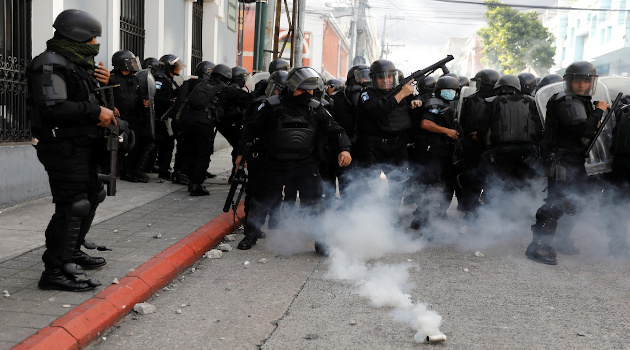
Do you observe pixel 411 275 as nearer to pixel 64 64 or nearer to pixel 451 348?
pixel 451 348

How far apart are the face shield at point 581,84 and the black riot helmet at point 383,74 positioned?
1.65 meters

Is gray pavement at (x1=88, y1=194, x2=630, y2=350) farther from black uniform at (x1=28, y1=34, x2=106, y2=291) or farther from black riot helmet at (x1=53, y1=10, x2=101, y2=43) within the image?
black riot helmet at (x1=53, y1=10, x2=101, y2=43)

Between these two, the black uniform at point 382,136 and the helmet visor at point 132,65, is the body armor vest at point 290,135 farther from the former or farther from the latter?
the helmet visor at point 132,65

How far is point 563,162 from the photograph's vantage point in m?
5.98

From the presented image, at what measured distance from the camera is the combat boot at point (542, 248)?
5895mm

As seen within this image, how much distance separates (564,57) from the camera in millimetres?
51906

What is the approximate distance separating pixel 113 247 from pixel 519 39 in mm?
47395

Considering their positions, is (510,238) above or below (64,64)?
below

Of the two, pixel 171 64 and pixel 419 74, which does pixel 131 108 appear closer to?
pixel 171 64

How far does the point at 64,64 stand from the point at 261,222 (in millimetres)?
2628

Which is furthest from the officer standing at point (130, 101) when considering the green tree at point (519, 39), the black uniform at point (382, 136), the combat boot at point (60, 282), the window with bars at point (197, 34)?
the green tree at point (519, 39)

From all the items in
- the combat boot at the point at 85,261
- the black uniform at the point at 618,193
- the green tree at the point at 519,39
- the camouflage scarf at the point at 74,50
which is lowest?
the combat boot at the point at 85,261

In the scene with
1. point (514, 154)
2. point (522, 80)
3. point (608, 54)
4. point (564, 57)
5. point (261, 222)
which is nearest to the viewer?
point (261, 222)

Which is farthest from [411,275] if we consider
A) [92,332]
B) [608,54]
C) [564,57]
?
[564,57]
